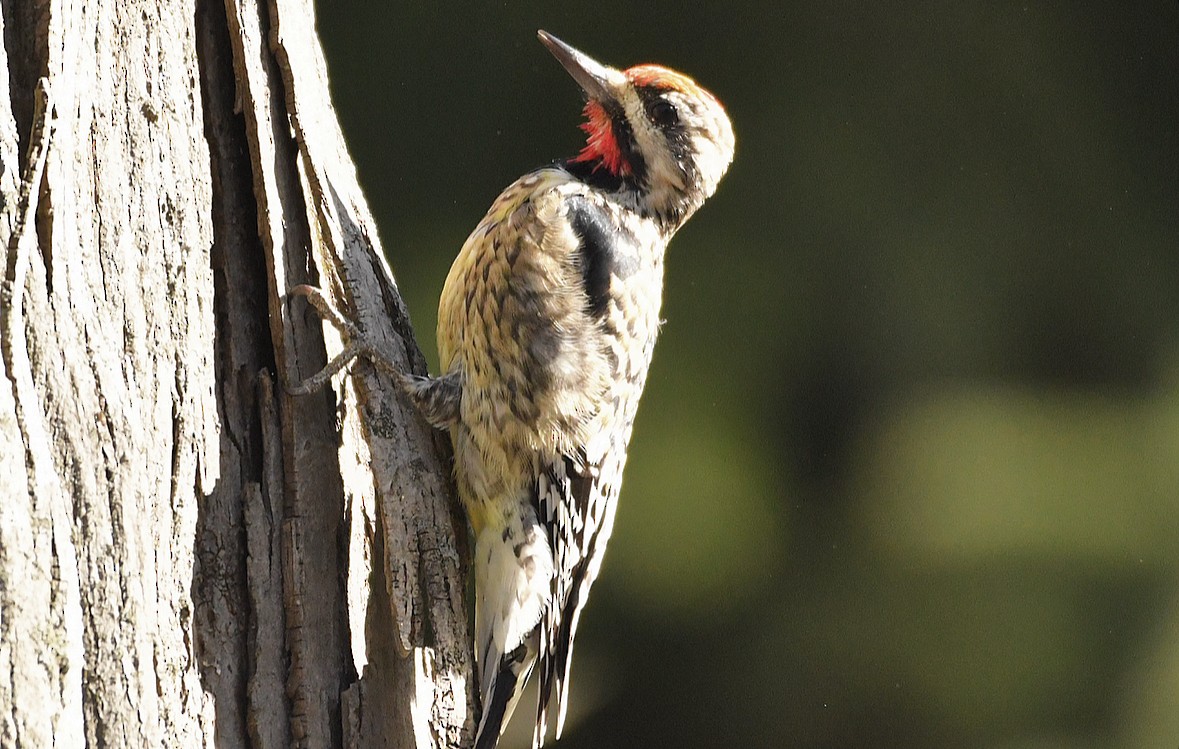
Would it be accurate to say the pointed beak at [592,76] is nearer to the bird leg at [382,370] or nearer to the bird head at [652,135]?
the bird head at [652,135]


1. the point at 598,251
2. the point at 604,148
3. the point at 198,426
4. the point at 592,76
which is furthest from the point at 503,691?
the point at 592,76

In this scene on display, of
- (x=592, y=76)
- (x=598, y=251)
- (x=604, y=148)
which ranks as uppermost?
(x=592, y=76)

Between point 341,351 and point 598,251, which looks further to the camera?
point 598,251

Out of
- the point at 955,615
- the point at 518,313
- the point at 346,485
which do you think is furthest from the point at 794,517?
the point at 346,485

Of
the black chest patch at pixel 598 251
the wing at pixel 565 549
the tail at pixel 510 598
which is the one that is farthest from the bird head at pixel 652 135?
the tail at pixel 510 598

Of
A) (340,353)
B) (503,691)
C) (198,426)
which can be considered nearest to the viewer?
(198,426)

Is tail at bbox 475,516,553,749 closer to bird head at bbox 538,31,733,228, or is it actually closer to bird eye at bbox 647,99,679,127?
bird head at bbox 538,31,733,228

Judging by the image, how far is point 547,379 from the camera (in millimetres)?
2500

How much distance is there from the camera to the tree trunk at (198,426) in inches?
64.5

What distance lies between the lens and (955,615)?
4.07m

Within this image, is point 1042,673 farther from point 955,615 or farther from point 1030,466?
point 1030,466

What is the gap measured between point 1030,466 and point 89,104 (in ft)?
10.2

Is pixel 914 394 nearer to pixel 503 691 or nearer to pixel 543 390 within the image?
pixel 543 390

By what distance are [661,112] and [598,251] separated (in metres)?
0.43
